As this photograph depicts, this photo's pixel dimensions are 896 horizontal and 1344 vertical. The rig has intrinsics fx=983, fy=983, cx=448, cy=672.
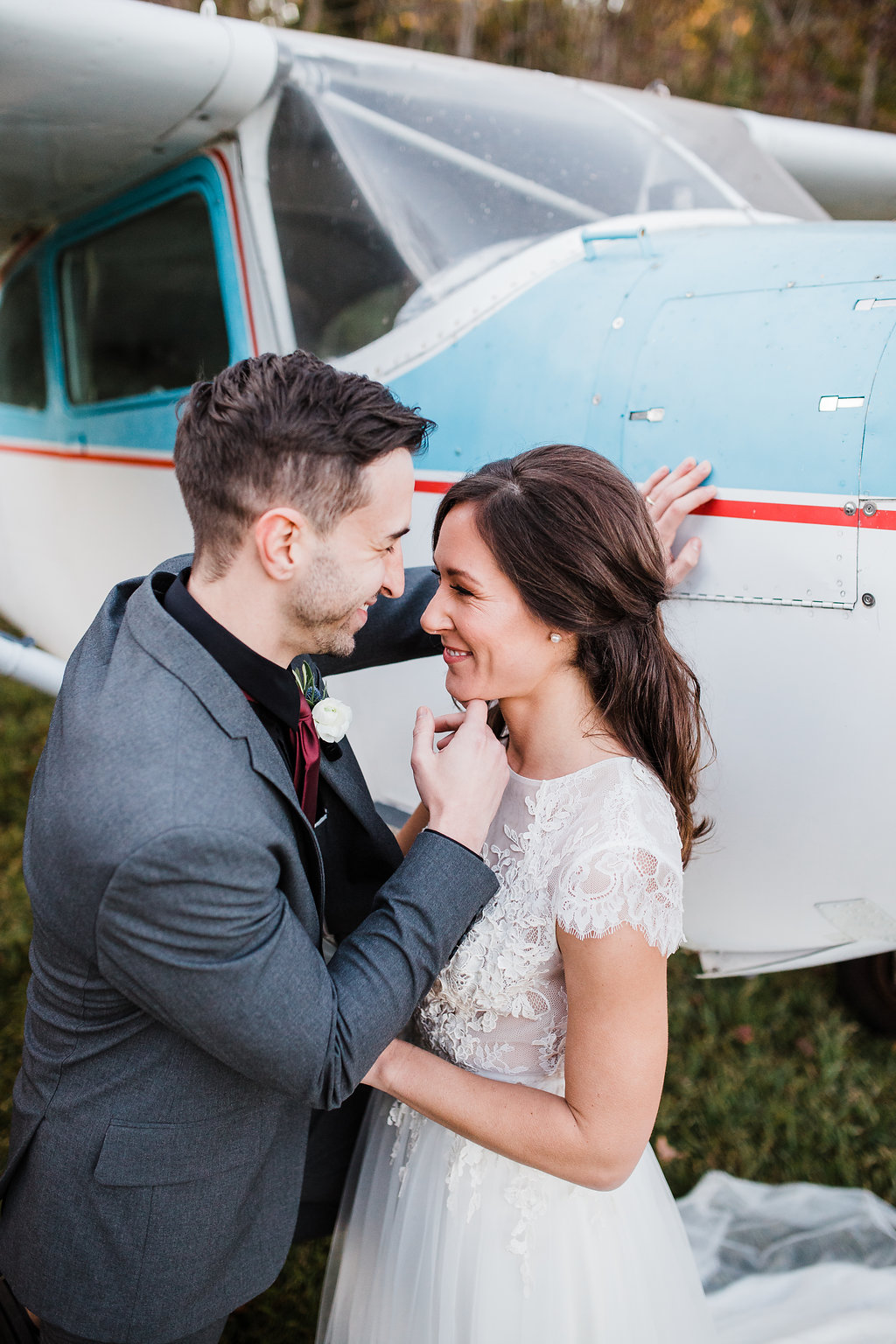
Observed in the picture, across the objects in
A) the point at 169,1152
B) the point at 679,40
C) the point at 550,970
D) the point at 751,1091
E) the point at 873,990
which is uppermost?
the point at 679,40

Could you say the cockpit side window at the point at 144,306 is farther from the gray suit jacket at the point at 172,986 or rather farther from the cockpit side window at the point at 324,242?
the gray suit jacket at the point at 172,986

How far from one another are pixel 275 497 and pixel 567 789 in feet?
2.15

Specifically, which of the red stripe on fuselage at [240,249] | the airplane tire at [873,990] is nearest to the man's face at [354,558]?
the red stripe on fuselage at [240,249]

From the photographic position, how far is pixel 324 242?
290cm

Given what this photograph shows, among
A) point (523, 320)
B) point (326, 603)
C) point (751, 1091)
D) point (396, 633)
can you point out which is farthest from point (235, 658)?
point (751, 1091)

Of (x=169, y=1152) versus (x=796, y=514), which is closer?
(x=169, y=1152)

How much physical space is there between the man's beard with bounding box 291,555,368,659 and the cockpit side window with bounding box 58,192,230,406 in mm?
2062

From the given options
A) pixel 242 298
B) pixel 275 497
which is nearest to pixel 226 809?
pixel 275 497

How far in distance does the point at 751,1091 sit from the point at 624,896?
80.3 inches

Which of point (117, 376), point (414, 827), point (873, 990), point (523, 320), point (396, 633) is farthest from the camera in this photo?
point (117, 376)

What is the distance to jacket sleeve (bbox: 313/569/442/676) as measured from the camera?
207 cm

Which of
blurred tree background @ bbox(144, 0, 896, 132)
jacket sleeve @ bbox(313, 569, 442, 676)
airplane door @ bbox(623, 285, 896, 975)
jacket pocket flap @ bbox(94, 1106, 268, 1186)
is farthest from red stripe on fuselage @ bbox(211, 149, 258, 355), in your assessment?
blurred tree background @ bbox(144, 0, 896, 132)

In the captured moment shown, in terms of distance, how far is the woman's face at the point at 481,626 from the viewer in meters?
1.60

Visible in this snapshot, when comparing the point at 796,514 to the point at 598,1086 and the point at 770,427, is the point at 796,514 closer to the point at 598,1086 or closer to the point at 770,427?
the point at 770,427
